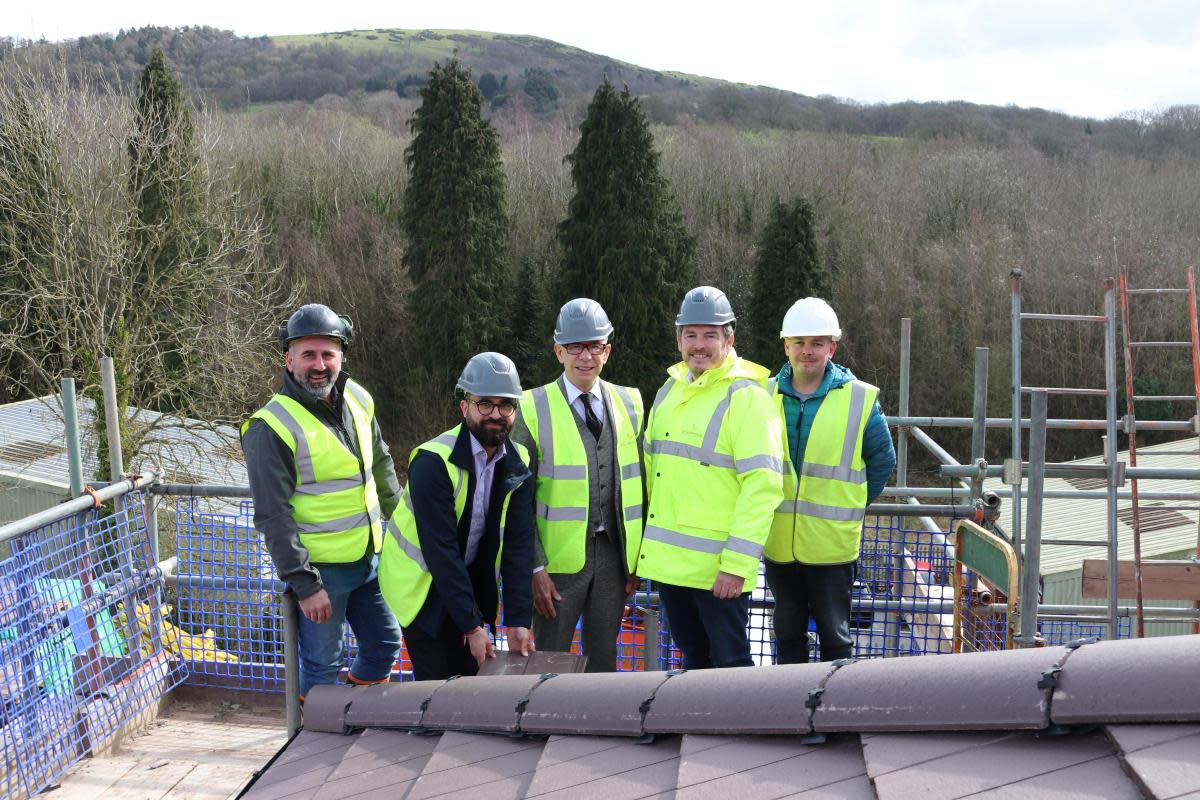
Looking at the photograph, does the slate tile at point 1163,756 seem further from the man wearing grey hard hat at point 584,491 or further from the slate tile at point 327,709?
the man wearing grey hard hat at point 584,491

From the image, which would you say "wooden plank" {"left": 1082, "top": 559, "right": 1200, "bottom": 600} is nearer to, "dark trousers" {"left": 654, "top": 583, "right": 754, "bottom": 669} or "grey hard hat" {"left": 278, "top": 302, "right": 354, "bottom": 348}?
"dark trousers" {"left": 654, "top": 583, "right": 754, "bottom": 669}

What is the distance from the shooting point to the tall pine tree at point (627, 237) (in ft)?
100

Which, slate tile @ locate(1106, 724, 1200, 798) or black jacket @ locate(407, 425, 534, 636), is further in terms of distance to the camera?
black jacket @ locate(407, 425, 534, 636)

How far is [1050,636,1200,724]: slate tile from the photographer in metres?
1.94

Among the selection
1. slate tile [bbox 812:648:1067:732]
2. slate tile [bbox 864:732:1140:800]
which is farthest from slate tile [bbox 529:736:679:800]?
slate tile [bbox 864:732:1140:800]

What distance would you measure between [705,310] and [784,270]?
89.2 feet

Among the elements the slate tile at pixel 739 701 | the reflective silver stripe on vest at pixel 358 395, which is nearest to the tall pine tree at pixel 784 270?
the reflective silver stripe on vest at pixel 358 395

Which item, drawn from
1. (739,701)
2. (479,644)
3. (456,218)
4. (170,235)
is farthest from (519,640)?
(456,218)

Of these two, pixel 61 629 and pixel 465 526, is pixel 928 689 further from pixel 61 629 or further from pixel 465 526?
pixel 61 629

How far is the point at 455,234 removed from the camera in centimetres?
3180

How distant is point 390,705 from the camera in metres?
3.18

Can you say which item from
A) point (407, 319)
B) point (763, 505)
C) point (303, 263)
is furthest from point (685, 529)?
point (303, 263)

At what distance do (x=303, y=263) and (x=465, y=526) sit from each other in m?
35.6

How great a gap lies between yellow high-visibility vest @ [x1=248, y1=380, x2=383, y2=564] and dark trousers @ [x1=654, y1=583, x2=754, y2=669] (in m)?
1.33
